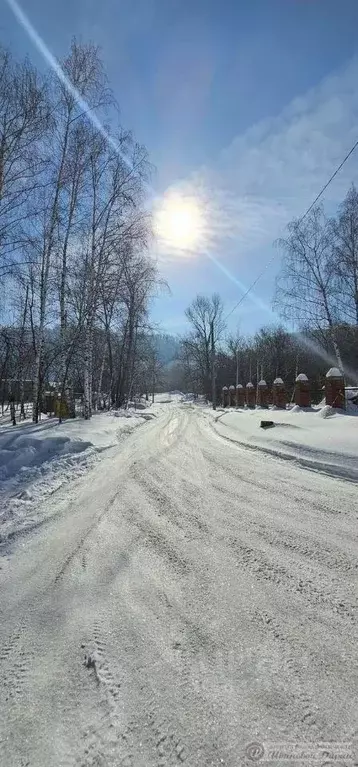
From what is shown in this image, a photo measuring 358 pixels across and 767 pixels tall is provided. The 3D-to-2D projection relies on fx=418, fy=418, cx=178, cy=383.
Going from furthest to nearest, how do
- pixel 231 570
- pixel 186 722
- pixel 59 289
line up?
pixel 59 289 < pixel 231 570 < pixel 186 722

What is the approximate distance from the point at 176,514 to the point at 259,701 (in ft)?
9.05

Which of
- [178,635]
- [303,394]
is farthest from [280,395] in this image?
[178,635]

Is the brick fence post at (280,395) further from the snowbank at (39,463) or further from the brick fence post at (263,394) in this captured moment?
the snowbank at (39,463)

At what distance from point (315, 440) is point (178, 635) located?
6.48 m

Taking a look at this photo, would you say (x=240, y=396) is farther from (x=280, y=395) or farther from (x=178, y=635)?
(x=178, y=635)

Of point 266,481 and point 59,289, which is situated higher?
point 59,289

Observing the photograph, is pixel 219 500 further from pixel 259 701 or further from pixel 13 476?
pixel 13 476

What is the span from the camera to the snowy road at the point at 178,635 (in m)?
1.65

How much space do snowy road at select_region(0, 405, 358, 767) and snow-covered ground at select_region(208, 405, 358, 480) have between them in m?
2.00

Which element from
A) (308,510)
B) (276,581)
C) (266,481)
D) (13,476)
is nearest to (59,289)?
(13,476)

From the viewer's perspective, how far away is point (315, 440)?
8164 mm

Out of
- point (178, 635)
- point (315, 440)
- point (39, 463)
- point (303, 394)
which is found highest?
point (303, 394)

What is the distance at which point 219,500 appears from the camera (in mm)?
4953

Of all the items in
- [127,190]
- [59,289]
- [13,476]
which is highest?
[127,190]
